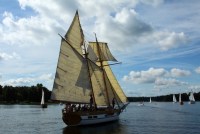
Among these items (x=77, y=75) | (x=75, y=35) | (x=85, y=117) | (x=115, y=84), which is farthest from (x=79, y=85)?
(x=115, y=84)

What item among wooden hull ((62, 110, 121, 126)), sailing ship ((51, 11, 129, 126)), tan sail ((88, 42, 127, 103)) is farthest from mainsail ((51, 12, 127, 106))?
tan sail ((88, 42, 127, 103))

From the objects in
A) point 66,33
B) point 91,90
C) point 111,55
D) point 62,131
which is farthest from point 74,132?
point 111,55

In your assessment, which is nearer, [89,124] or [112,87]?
[89,124]

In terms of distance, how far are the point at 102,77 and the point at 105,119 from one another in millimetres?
9698

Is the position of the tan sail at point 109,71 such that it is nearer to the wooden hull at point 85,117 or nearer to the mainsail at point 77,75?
the mainsail at point 77,75

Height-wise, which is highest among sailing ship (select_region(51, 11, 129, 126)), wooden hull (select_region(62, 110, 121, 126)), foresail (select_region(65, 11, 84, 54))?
foresail (select_region(65, 11, 84, 54))

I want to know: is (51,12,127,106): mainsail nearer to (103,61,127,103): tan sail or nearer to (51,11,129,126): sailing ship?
(51,11,129,126): sailing ship

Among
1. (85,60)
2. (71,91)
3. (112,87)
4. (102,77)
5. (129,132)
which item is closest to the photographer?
(129,132)

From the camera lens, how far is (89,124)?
68.6m

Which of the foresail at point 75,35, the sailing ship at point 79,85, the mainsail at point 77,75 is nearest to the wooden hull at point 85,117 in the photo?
the sailing ship at point 79,85

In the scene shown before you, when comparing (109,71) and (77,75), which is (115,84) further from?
(77,75)

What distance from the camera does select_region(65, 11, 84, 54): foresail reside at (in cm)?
6988

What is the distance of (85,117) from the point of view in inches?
2660

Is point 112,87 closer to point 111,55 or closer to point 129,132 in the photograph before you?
point 111,55
